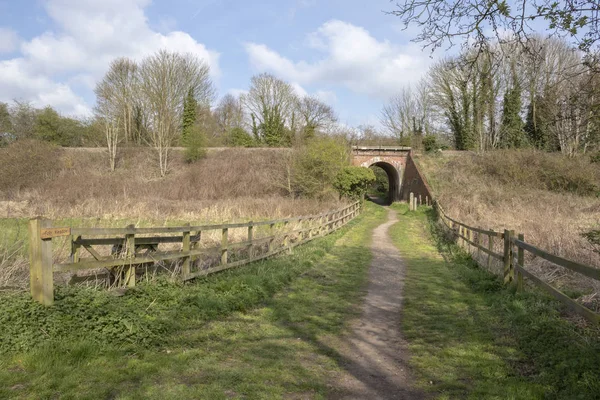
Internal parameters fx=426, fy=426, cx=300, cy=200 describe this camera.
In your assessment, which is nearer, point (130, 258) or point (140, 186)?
point (130, 258)

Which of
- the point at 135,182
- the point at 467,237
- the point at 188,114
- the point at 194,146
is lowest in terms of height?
the point at 467,237

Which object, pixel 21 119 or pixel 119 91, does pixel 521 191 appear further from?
pixel 21 119

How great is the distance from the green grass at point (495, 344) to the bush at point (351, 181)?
814 inches

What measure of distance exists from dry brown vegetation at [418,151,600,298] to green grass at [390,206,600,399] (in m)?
4.04

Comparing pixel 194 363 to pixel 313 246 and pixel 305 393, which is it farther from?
pixel 313 246

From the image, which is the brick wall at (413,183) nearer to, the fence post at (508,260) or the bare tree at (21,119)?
the fence post at (508,260)

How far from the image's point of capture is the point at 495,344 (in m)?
4.84

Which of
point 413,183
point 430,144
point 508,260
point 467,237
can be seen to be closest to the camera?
point 508,260

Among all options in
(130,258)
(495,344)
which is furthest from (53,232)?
(495,344)

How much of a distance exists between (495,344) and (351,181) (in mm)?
24128

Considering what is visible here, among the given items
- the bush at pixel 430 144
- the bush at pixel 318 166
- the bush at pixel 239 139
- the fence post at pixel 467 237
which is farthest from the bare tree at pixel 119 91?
the fence post at pixel 467 237

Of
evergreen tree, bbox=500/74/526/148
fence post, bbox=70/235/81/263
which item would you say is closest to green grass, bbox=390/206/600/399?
fence post, bbox=70/235/81/263

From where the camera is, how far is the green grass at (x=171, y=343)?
11.6ft

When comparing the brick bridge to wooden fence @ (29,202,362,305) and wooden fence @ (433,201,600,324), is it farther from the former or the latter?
wooden fence @ (29,202,362,305)
